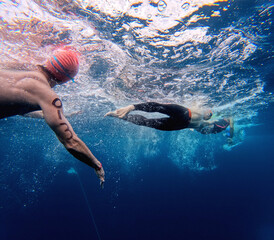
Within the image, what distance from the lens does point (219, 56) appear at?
8.06m

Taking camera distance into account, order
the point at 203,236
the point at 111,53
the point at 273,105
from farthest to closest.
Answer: the point at 203,236
the point at 273,105
the point at 111,53

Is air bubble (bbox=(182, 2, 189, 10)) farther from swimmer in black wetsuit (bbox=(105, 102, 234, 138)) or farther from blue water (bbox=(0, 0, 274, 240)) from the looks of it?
swimmer in black wetsuit (bbox=(105, 102, 234, 138))

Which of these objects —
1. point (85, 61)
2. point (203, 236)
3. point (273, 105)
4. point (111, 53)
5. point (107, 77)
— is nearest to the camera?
point (111, 53)

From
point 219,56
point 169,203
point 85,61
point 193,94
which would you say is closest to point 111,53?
point 85,61

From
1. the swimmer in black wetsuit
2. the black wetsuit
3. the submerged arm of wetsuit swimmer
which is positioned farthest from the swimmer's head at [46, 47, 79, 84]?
the black wetsuit

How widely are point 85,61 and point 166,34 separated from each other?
5177 millimetres

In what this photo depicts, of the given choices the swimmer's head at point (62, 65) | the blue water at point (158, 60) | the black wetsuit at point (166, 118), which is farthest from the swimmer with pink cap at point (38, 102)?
the blue water at point (158, 60)

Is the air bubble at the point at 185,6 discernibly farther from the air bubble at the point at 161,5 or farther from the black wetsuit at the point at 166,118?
the black wetsuit at the point at 166,118

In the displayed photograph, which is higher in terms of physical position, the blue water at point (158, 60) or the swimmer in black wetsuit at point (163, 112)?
the blue water at point (158, 60)

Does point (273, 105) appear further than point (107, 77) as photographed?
Yes

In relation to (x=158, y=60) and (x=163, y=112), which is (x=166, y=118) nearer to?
(x=163, y=112)

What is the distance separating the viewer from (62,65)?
2340 millimetres

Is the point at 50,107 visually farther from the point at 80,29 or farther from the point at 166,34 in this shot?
the point at 166,34

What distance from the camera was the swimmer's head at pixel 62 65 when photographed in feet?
7.61
